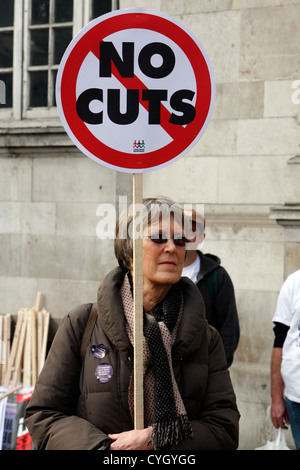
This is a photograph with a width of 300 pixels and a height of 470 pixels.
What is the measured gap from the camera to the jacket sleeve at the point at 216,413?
7.66 ft

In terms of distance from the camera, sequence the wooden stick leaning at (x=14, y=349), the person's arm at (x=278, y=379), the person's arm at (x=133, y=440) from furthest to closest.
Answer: the wooden stick leaning at (x=14, y=349) < the person's arm at (x=278, y=379) < the person's arm at (x=133, y=440)

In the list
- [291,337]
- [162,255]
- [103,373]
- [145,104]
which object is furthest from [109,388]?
[291,337]

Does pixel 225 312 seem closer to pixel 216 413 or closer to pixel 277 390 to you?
pixel 277 390

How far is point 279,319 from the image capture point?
3.91m

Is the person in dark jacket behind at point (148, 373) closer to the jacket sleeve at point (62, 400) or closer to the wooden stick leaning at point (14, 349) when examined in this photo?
the jacket sleeve at point (62, 400)

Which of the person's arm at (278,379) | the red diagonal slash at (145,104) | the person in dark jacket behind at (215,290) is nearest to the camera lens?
the red diagonal slash at (145,104)

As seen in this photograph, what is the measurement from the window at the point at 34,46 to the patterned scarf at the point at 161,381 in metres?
4.53

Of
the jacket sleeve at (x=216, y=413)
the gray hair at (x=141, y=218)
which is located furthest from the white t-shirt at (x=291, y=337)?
the gray hair at (x=141, y=218)

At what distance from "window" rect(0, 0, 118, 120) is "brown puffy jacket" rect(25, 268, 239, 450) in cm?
453

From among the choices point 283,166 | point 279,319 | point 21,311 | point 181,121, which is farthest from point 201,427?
point 21,311

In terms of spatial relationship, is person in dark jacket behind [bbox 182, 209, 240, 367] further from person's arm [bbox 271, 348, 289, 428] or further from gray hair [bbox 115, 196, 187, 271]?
gray hair [bbox 115, 196, 187, 271]

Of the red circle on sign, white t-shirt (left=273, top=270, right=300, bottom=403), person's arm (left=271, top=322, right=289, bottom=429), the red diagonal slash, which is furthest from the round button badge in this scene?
person's arm (left=271, top=322, right=289, bottom=429)

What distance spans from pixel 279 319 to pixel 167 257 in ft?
5.65
